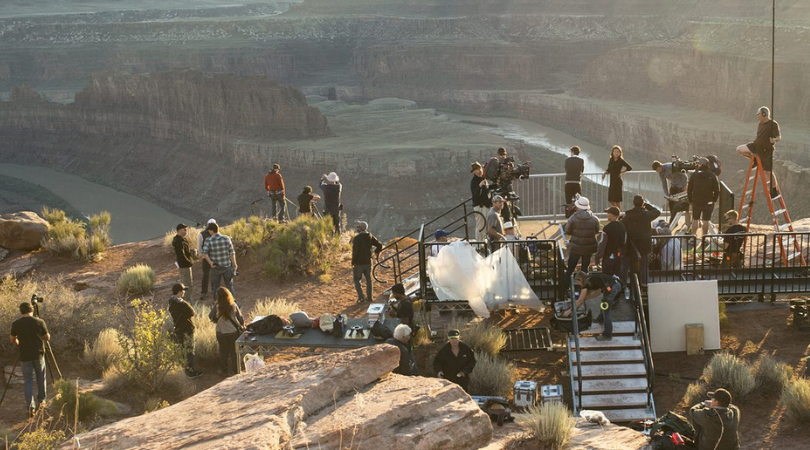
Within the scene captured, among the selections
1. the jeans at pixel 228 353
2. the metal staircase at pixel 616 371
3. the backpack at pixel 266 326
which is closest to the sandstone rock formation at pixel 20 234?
the jeans at pixel 228 353

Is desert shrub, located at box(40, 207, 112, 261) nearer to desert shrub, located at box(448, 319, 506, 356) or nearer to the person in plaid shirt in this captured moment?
the person in plaid shirt

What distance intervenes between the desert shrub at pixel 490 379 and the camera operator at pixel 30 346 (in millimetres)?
5313

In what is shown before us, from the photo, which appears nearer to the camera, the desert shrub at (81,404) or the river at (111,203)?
the desert shrub at (81,404)

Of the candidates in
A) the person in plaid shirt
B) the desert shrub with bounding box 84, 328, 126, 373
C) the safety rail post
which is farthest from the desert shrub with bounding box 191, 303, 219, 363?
the safety rail post

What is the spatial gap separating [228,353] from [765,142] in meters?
8.73

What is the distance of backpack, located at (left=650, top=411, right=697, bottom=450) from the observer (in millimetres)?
8359

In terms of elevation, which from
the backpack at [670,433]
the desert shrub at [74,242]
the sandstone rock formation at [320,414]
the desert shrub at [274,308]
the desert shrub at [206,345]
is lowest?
the backpack at [670,433]

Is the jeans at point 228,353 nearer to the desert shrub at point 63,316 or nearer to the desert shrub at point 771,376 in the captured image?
the desert shrub at point 63,316

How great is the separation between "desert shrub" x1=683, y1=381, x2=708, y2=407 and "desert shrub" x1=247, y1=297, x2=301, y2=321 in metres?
5.99

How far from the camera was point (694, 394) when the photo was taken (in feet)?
37.0

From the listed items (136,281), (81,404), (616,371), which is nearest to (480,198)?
(616,371)

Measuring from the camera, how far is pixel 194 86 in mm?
76125

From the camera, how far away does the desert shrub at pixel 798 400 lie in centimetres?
1029

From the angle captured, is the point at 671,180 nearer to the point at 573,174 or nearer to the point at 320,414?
the point at 573,174
